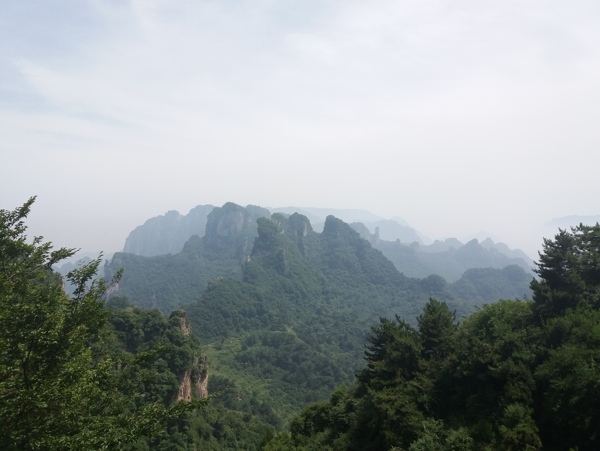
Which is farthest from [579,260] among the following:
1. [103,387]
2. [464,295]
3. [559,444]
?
[464,295]

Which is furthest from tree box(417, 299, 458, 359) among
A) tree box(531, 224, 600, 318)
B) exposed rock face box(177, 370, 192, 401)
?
exposed rock face box(177, 370, 192, 401)

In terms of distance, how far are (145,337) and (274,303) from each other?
56.0 meters

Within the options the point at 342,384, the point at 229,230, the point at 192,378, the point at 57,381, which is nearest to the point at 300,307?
the point at 192,378

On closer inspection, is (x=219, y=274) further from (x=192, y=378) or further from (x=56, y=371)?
(x=56, y=371)

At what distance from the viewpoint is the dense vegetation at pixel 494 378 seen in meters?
13.0

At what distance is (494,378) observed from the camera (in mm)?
15242

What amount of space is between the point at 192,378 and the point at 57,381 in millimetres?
30747

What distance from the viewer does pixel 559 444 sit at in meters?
12.9

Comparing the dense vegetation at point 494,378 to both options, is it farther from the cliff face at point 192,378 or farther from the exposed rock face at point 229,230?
the exposed rock face at point 229,230

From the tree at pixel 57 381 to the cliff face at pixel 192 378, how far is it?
24794 millimetres

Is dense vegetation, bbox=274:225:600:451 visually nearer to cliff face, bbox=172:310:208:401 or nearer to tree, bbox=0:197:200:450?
tree, bbox=0:197:200:450

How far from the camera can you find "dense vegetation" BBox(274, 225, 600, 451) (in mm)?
12977

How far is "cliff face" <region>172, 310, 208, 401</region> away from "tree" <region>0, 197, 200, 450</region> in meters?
24.8

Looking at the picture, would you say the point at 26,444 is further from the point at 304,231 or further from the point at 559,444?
the point at 304,231
